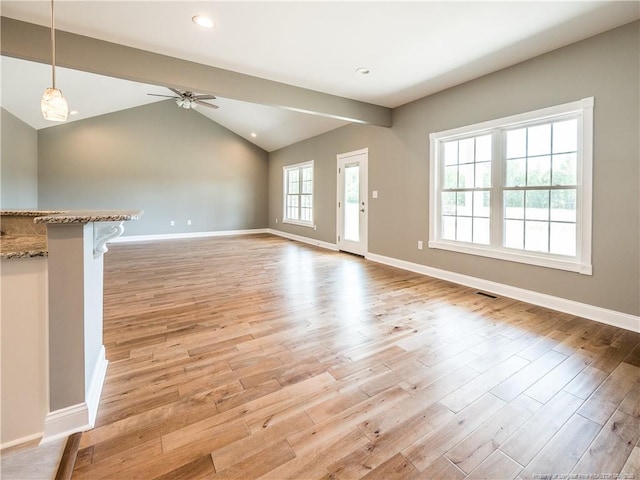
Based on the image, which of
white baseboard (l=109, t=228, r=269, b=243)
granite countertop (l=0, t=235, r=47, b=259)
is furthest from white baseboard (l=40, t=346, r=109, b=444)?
white baseboard (l=109, t=228, r=269, b=243)

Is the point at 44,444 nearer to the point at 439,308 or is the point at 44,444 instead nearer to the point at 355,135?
the point at 439,308

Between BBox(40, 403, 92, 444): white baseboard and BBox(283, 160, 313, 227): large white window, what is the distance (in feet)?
21.1

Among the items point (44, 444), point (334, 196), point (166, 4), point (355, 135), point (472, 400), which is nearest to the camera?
point (44, 444)

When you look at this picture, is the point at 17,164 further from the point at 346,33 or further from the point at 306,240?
the point at 346,33

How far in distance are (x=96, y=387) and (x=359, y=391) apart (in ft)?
4.88

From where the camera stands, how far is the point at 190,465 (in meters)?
1.29

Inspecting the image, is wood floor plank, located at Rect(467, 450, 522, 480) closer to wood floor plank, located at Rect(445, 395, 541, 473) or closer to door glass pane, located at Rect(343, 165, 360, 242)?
wood floor plank, located at Rect(445, 395, 541, 473)

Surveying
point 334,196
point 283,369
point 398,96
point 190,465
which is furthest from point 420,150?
point 190,465

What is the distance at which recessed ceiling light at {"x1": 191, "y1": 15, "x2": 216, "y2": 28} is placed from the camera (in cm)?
267

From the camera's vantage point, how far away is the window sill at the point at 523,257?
3.04 metres

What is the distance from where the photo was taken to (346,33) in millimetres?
2896

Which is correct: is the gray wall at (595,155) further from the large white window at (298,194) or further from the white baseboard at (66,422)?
the white baseboard at (66,422)

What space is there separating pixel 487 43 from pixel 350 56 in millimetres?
1360

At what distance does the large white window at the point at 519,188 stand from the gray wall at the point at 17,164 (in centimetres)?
734
